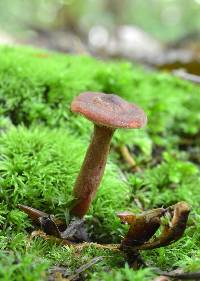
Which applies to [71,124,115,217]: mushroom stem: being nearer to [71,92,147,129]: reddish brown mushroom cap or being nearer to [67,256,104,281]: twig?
Answer: [71,92,147,129]: reddish brown mushroom cap

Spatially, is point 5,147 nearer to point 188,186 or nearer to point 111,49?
point 188,186

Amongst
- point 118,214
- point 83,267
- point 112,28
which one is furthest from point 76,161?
point 112,28

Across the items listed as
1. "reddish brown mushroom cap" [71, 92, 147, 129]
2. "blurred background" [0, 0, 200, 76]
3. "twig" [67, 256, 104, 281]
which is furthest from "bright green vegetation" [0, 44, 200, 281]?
"blurred background" [0, 0, 200, 76]

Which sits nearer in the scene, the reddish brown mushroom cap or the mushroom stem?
the reddish brown mushroom cap

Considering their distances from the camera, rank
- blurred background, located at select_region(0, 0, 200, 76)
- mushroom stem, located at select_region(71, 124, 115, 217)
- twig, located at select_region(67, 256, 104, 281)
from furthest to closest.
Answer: blurred background, located at select_region(0, 0, 200, 76) → mushroom stem, located at select_region(71, 124, 115, 217) → twig, located at select_region(67, 256, 104, 281)

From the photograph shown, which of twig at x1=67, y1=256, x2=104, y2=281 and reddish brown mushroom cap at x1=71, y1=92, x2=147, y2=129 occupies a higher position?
reddish brown mushroom cap at x1=71, y1=92, x2=147, y2=129

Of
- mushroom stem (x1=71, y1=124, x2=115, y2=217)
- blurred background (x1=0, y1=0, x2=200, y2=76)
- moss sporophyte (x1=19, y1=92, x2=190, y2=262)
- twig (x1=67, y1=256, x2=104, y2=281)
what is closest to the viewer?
twig (x1=67, y1=256, x2=104, y2=281)
